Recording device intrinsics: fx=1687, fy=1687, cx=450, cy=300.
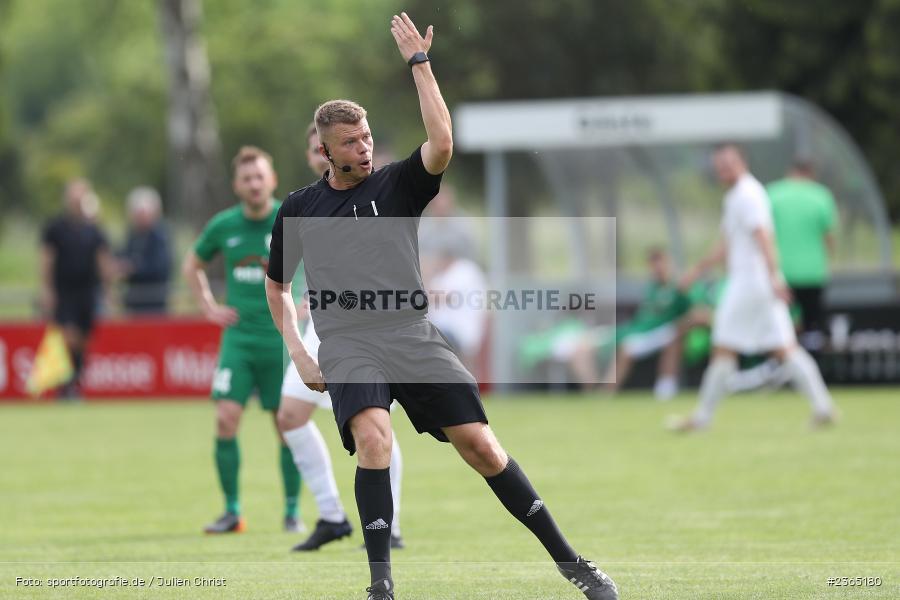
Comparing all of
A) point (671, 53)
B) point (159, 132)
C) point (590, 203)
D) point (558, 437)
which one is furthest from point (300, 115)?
point (558, 437)

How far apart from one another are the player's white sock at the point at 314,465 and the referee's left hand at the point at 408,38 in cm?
317

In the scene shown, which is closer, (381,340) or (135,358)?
(381,340)

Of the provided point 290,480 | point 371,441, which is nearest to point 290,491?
point 290,480

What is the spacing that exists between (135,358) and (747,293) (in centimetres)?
996

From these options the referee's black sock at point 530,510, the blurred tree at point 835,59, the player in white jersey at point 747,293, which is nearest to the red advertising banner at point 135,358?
the player in white jersey at point 747,293

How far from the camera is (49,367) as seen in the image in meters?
21.8

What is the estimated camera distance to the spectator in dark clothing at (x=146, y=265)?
22609 millimetres

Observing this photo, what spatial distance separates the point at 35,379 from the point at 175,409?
248 cm

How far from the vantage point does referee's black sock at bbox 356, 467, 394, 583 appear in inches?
274

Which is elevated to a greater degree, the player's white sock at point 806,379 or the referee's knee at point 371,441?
the referee's knee at point 371,441

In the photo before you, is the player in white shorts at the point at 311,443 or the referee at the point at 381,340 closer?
the referee at the point at 381,340

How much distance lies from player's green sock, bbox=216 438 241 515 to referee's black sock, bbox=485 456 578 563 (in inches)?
139

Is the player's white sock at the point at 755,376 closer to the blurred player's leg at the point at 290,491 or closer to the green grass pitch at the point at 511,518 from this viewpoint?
the green grass pitch at the point at 511,518

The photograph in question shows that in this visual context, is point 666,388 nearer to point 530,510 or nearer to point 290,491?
point 290,491
